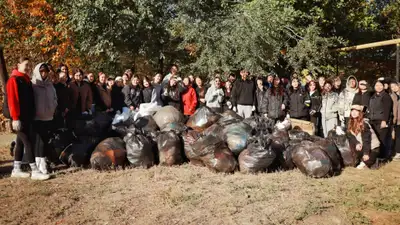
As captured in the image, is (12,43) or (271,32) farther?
(12,43)

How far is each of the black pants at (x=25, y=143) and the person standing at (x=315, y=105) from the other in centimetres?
484

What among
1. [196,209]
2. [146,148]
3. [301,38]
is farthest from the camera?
[301,38]

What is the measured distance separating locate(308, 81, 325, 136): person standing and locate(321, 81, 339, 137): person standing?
0.09 m

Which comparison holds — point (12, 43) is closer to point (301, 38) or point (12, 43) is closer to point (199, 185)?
point (301, 38)

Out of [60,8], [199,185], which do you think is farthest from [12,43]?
[199,185]

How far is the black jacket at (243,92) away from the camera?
23.9 ft

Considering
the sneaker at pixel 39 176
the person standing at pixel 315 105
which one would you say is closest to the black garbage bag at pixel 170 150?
the sneaker at pixel 39 176

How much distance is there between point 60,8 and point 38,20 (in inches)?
63.3

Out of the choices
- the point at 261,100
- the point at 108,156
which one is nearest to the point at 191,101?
the point at 261,100

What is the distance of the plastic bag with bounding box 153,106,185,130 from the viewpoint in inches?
246

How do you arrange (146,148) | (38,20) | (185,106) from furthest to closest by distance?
(38,20)
(185,106)
(146,148)

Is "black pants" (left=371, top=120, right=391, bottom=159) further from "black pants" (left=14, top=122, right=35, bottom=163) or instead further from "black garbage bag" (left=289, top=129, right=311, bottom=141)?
"black pants" (left=14, top=122, right=35, bottom=163)

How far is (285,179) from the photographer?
4.74 m

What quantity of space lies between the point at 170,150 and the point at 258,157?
136cm
